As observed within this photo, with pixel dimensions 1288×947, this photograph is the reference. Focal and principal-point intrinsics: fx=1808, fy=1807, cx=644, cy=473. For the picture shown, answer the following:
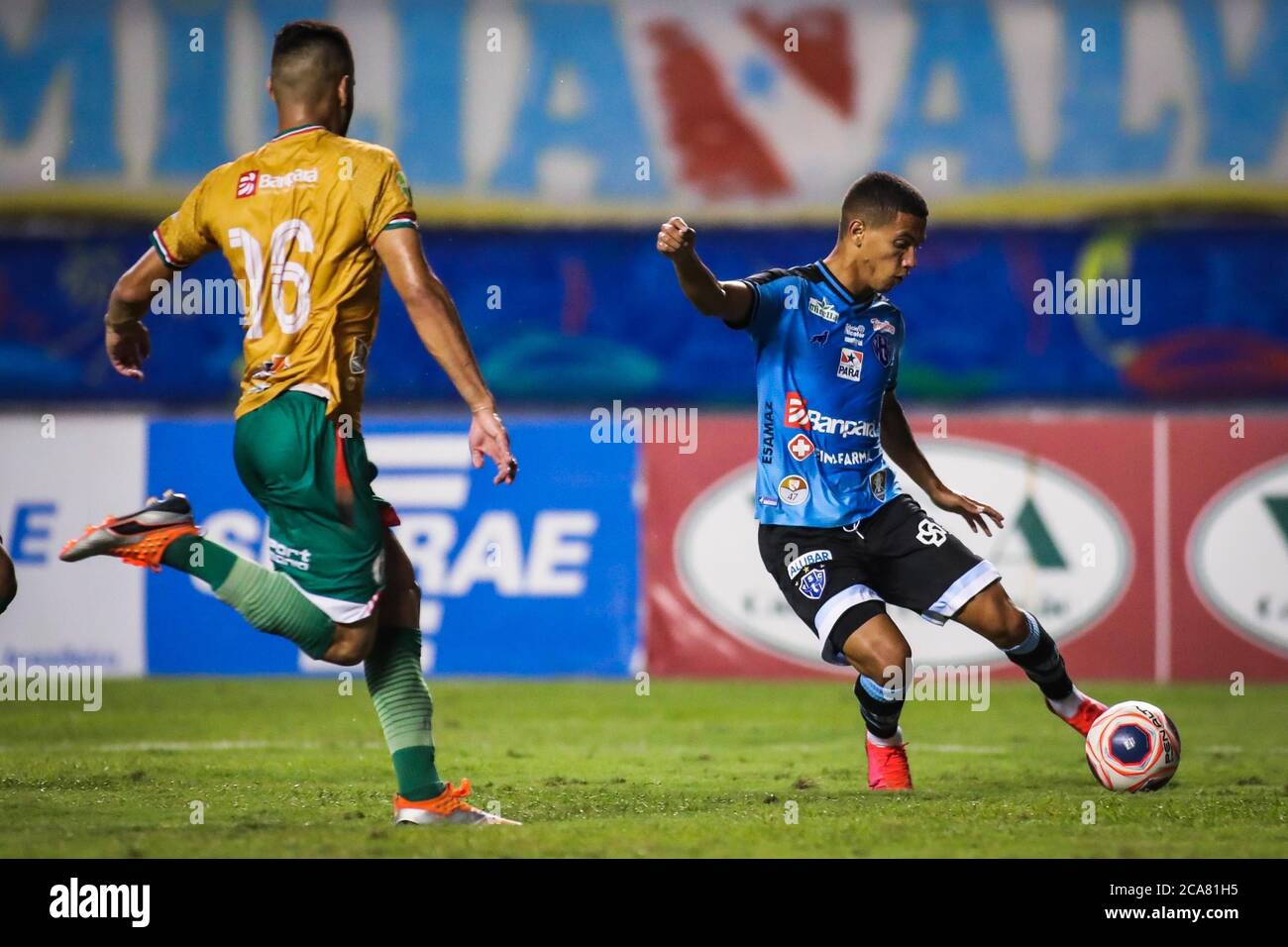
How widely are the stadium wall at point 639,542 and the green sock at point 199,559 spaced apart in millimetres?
5436

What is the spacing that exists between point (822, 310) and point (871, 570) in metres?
0.86

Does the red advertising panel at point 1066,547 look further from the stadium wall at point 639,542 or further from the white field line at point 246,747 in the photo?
the white field line at point 246,747

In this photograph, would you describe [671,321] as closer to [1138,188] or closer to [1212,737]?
[1138,188]

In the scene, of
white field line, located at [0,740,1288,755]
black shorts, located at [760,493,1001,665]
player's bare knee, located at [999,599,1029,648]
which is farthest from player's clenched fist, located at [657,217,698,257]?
white field line, located at [0,740,1288,755]

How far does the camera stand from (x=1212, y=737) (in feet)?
25.9

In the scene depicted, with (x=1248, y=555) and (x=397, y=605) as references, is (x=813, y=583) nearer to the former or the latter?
(x=397, y=605)

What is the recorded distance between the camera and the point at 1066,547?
10.0 m

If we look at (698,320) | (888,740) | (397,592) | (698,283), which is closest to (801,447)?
(698,283)

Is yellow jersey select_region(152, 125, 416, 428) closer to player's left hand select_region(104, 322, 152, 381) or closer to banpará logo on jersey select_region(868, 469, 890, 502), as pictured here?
player's left hand select_region(104, 322, 152, 381)

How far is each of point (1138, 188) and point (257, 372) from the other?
36.2 feet

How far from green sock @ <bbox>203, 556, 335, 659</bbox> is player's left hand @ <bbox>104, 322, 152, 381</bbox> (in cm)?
79

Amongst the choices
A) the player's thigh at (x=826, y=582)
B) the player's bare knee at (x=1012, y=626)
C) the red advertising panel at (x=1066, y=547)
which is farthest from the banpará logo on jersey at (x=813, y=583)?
the red advertising panel at (x=1066, y=547)

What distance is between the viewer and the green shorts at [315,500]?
4.67 meters

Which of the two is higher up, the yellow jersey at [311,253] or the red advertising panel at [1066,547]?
the yellow jersey at [311,253]
